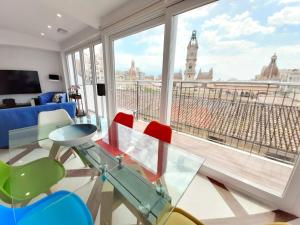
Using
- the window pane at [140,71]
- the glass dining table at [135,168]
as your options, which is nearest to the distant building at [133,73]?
the window pane at [140,71]

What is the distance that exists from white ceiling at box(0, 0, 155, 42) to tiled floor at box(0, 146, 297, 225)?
2555 mm

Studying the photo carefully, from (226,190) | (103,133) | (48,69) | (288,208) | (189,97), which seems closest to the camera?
(288,208)

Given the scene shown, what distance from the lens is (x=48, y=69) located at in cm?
554

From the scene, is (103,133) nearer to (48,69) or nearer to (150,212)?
(150,212)

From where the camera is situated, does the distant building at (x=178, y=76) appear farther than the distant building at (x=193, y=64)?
Yes

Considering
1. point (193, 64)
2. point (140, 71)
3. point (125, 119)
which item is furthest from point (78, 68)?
point (193, 64)

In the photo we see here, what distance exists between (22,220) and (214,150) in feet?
7.85

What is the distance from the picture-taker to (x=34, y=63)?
17.1 feet

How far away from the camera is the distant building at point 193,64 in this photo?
6.82 feet

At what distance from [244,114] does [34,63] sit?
22.2ft

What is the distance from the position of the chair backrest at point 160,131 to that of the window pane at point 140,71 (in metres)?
1.07

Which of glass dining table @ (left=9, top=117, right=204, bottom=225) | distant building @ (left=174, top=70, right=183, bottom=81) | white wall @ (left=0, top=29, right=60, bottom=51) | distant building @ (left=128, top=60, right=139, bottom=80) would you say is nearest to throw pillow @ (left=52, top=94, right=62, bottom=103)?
white wall @ (left=0, top=29, right=60, bottom=51)

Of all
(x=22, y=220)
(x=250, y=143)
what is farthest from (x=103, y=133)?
(x=250, y=143)

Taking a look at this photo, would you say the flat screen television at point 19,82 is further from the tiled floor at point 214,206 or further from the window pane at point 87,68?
the tiled floor at point 214,206
